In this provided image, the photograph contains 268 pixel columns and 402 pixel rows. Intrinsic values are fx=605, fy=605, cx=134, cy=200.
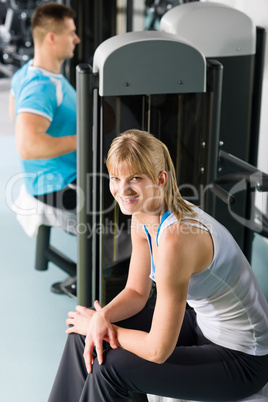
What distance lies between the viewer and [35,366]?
239 cm

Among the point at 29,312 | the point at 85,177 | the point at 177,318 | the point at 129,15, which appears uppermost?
the point at 129,15

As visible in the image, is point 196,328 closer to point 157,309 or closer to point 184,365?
point 184,365

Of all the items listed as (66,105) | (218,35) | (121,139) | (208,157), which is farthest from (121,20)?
(121,139)

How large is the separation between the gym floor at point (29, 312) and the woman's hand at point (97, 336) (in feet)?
2.28

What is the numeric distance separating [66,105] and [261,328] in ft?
5.39

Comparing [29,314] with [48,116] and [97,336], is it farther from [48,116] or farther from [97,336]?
[97,336]

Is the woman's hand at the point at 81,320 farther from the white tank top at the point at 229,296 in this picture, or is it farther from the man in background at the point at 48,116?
the man in background at the point at 48,116

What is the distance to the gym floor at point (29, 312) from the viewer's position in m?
2.30

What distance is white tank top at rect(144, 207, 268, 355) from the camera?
151cm

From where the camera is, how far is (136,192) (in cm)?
153

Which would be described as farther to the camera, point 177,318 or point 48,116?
point 48,116

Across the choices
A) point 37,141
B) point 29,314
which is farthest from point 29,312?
point 37,141

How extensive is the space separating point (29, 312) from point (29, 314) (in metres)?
0.02

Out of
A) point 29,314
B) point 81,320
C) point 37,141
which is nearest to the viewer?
point 81,320
